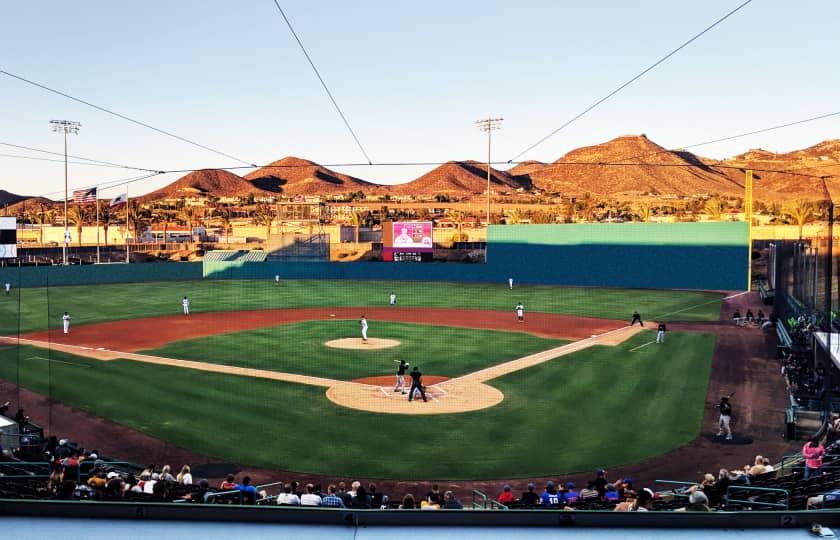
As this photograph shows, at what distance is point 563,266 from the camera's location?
203 ft

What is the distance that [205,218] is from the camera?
552 ft

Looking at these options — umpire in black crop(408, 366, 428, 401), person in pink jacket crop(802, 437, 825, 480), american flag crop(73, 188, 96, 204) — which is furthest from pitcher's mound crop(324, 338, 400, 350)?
american flag crop(73, 188, 96, 204)

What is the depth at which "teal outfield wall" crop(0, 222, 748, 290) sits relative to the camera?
55.7m

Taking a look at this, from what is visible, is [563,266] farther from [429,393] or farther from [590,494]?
[590,494]

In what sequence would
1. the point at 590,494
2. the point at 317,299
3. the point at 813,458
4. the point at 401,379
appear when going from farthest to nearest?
the point at 317,299 → the point at 401,379 → the point at 813,458 → the point at 590,494

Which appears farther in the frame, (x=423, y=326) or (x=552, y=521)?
(x=423, y=326)

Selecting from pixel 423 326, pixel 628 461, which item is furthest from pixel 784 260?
pixel 628 461

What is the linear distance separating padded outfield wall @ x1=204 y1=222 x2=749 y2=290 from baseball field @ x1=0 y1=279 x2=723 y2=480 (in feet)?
44.4

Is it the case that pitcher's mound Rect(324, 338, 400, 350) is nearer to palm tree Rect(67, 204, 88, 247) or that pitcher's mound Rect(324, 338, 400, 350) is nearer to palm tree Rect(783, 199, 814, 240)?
palm tree Rect(783, 199, 814, 240)

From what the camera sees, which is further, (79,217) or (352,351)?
(79,217)

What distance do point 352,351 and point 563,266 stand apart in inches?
1515

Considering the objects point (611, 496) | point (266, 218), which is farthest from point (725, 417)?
point (266, 218)

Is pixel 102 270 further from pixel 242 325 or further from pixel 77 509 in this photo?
pixel 77 509

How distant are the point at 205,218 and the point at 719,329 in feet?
504
